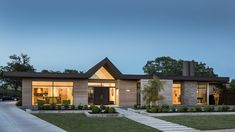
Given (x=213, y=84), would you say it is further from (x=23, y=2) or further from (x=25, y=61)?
(x=23, y=2)

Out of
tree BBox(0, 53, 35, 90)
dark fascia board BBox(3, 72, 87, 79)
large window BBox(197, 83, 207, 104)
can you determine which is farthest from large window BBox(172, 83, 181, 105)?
tree BBox(0, 53, 35, 90)

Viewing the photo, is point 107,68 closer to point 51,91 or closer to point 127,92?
point 127,92

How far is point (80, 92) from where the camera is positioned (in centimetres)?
4203

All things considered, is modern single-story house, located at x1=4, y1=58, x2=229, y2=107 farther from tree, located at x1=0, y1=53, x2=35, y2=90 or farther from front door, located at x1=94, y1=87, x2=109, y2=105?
tree, located at x1=0, y1=53, x2=35, y2=90

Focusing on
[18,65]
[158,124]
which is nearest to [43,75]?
[158,124]

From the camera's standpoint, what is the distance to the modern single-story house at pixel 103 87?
40.6m

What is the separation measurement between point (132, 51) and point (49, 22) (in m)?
33.2

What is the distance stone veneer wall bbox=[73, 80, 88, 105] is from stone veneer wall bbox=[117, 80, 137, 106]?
11.8ft

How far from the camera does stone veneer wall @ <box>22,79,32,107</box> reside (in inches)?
1570

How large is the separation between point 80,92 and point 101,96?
363 centimetres

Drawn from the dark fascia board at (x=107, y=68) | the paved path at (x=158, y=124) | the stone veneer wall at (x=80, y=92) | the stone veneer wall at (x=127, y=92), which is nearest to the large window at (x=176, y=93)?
the stone veneer wall at (x=127, y=92)

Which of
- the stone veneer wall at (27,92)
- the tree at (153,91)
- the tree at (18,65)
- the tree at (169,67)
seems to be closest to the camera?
the tree at (153,91)

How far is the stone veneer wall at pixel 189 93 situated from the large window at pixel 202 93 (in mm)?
2276

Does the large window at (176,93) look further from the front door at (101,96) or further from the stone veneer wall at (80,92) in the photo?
the stone veneer wall at (80,92)
